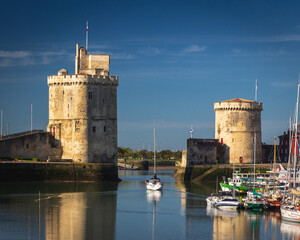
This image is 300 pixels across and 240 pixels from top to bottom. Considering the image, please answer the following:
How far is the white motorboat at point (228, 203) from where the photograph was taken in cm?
4806

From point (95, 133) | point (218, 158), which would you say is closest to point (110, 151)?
point (95, 133)

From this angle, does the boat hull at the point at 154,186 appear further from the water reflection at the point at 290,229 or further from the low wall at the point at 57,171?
the water reflection at the point at 290,229

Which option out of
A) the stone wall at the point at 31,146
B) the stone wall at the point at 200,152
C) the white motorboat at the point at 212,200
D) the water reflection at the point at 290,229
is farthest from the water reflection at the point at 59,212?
the stone wall at the point at 200,152

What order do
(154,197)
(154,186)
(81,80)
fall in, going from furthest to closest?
(81,80)
(154,186)
(154,197)

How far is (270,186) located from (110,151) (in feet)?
60.5

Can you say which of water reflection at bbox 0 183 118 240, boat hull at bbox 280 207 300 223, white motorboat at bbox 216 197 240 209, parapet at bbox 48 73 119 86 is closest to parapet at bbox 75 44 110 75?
parapet at bbox 48 73 119 86

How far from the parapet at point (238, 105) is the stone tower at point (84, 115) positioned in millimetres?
12477

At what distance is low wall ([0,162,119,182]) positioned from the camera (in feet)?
208

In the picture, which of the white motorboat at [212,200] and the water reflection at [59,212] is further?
the white motorboat at [212,200]

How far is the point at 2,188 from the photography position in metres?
59.5

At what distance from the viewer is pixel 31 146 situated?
6731cm

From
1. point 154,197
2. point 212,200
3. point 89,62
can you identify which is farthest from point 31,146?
point 212,200

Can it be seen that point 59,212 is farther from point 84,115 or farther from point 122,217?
point 84,115

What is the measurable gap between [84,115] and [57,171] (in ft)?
20.0
